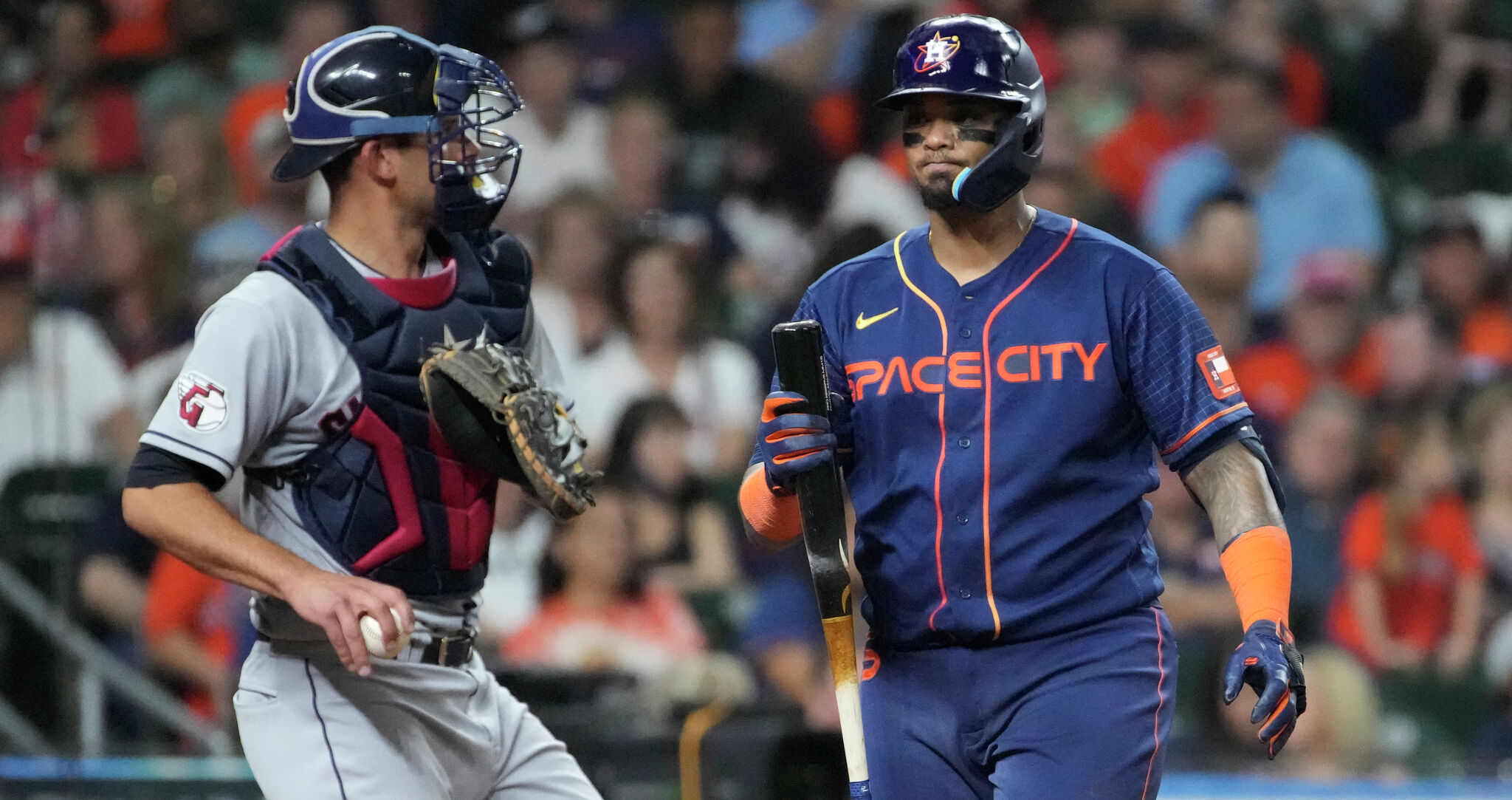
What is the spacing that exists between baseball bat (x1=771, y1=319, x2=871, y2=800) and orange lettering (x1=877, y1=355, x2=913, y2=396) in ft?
0.31

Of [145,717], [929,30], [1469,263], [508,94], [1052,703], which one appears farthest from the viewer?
[1469,263]

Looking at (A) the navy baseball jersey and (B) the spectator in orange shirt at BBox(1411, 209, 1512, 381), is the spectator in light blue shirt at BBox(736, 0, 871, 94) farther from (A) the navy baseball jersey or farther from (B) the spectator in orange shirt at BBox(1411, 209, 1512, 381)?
(A) the navy baseball jersey

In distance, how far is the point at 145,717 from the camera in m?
5.20

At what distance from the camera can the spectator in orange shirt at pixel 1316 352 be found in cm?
655

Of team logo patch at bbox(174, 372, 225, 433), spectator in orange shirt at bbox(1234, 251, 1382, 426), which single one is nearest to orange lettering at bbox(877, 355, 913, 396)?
team logo patch at bbox(174, 372, 225, 433)

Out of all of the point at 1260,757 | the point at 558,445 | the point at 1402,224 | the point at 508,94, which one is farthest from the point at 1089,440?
the point at 1402,224

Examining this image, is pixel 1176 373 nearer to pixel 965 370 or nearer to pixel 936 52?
pixel 965 370

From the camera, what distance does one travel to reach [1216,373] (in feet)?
9.13

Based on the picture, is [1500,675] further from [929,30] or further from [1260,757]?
[929,30]

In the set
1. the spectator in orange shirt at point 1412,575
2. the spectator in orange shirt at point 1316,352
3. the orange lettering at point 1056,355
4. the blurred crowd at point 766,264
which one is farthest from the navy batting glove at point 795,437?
the spectator in orange shirt at point 1316,352

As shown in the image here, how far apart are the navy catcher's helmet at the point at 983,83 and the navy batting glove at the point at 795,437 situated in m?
0.43

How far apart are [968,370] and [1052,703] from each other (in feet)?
1.79

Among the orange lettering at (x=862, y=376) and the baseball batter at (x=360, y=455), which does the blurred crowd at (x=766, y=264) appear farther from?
the orange lettering at (x=862, y=376)

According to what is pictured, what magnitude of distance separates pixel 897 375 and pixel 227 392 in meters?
1.09
